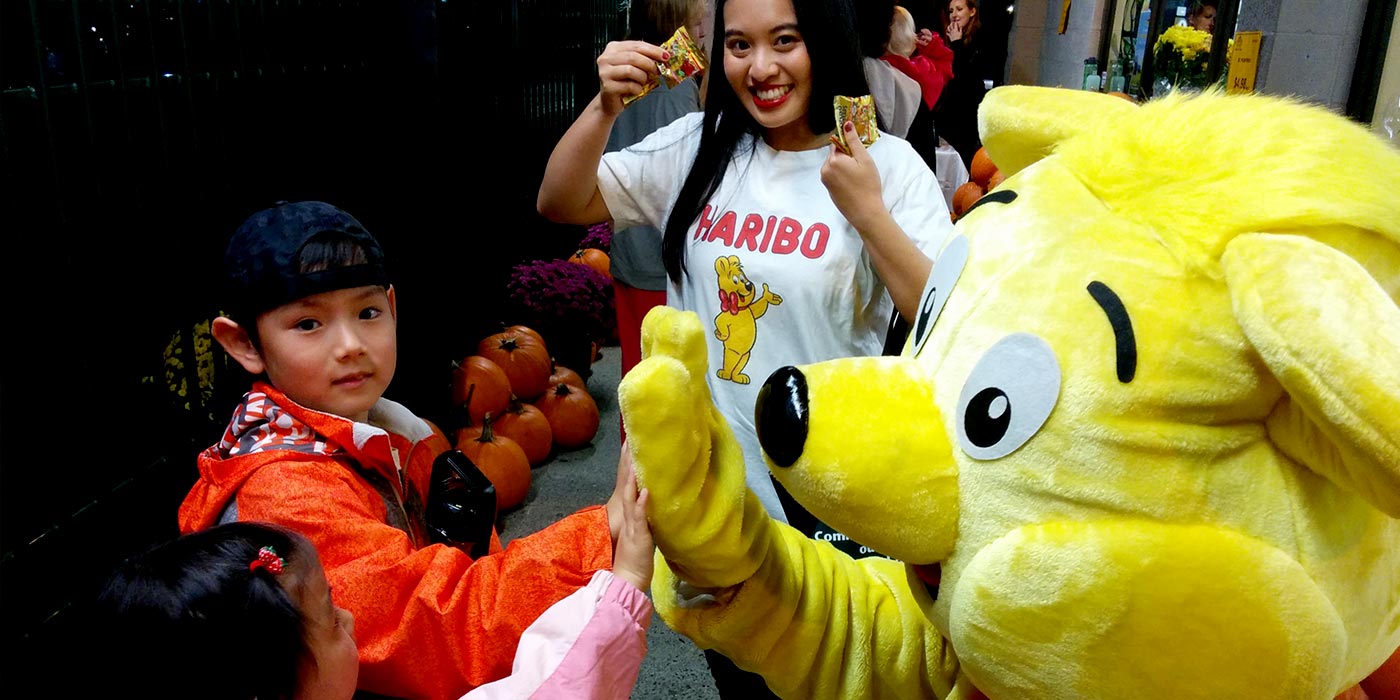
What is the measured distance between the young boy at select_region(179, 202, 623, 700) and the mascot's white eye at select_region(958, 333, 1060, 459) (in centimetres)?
57

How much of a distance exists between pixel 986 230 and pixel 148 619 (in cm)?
105

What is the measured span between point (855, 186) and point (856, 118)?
17 centimetres

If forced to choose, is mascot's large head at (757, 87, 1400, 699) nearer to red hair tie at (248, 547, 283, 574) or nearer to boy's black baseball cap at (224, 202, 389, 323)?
red hair tie at (248, 547, 283, 574)

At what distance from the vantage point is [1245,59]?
3.51 m

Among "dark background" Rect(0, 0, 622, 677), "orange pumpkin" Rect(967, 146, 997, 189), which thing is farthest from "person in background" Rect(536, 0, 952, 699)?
"orange pumpkin" Rect(967, 146, 997, 189)

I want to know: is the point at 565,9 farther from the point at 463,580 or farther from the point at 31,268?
the point at 463,580

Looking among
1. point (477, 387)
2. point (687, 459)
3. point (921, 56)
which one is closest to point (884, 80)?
point (687, 459)

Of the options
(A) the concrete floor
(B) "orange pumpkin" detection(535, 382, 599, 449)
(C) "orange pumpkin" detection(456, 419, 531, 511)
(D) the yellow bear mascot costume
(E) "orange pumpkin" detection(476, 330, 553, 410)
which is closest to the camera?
(D) the yellow bear mascot costume

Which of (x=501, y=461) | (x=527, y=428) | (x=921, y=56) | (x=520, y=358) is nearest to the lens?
(x=501, y=461)

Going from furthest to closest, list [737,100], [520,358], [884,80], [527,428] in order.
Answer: [520,358], [527,428], [884,80], [737,100]

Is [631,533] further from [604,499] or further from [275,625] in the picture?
[604,499]

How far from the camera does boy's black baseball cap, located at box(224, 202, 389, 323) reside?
5.17 ft

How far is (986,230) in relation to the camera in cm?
117

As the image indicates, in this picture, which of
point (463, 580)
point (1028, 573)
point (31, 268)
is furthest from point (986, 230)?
point (31, 268)
